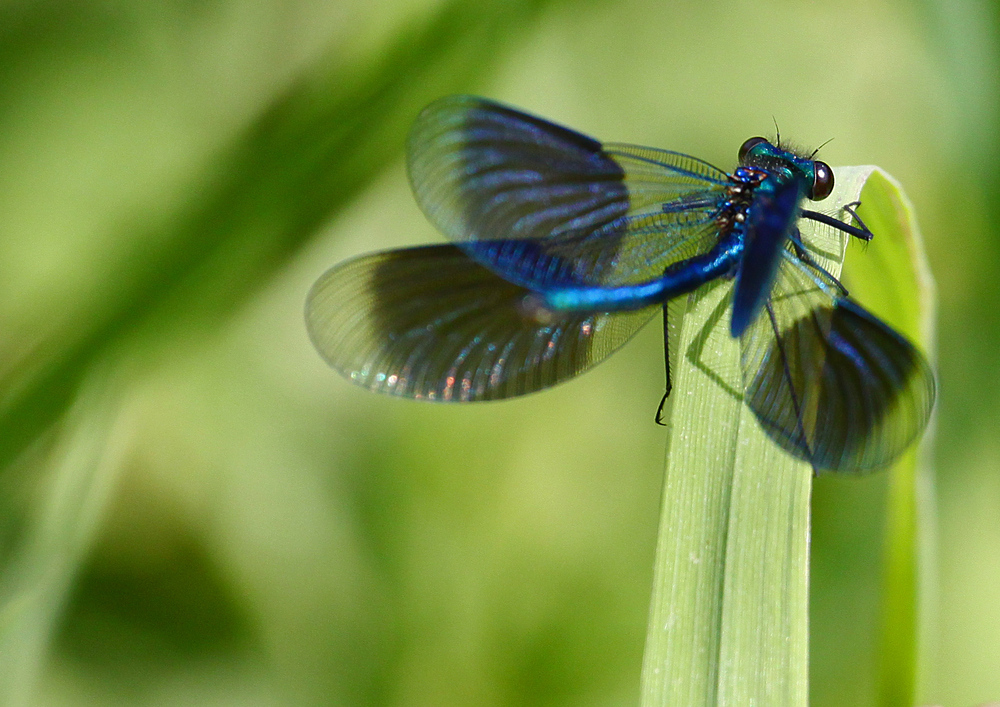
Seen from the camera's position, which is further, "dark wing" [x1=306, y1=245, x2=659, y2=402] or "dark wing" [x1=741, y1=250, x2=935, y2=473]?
"dark wing" [x1=306, y1=245, x2=659, y2=402]

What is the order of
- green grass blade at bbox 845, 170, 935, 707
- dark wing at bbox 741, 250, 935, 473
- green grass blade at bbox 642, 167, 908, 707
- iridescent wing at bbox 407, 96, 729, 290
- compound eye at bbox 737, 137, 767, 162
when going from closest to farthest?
1. green grass blade at bbox 642, 167, 908, 707
2. dark wing at bbox 741, 250, 935, 473
3. green grass blade at bbox 845, 170, 935, 707
4. iridescent wing at bbox 407, 96, 729, 290
5. compound eye at bbox 737, 137, 767, 162

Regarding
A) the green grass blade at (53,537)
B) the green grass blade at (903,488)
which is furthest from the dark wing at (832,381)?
the green grass blade at (53,537)

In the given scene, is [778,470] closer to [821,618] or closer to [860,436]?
[860,436]

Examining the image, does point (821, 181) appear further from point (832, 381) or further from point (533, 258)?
point (533, 258)

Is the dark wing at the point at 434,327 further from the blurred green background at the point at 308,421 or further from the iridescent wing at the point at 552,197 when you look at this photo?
the blurred green background at the point at 308,421

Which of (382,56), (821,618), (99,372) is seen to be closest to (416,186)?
(382,56)

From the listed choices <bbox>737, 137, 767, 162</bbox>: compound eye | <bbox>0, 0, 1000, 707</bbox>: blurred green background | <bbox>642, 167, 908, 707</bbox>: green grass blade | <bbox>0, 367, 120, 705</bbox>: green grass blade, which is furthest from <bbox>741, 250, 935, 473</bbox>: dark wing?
<bbox>0, 367, 120, 705</bbox>: green grass blade

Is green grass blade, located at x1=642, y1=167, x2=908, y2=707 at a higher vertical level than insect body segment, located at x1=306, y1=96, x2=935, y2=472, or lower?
lower

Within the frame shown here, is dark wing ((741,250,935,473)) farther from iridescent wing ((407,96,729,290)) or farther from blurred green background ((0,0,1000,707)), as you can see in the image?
blurred green background ((0,0,1000,707))
